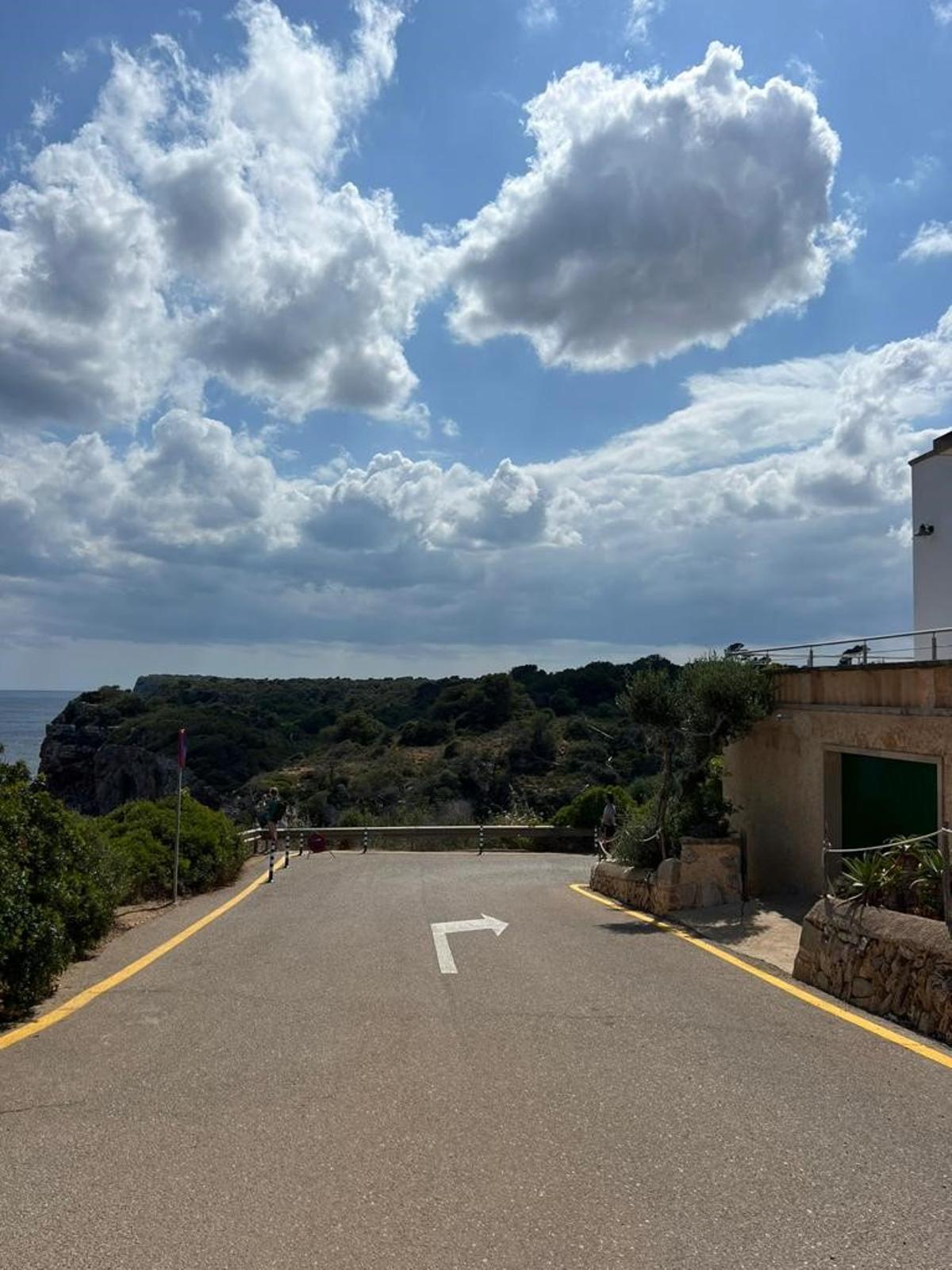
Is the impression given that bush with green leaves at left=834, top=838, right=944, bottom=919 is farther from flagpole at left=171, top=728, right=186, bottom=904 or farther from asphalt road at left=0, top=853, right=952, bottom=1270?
flagpole at left=171, top=728, right=186, bottom=904

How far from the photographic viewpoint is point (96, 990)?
907 cm

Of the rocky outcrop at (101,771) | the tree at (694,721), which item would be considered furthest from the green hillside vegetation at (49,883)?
the rocky outcrop at (101,771)

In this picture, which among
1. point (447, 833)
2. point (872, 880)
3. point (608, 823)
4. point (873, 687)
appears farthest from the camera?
point (447, 833)

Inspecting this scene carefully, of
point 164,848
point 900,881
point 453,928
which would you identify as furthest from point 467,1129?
point 164,848

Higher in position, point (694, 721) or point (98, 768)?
point (694, 721)

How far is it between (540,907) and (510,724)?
49.3 metres

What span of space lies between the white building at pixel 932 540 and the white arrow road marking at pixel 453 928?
35.6 ft

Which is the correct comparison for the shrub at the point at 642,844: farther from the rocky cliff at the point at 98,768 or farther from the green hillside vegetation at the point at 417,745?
the rocky cliff at the point at 98,768

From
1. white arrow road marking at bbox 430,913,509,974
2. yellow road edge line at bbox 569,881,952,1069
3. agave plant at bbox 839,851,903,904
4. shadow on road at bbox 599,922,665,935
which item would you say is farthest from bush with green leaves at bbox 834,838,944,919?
white arrow road marking at bbox 430,913,509,974

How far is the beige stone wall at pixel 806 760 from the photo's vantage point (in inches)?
455

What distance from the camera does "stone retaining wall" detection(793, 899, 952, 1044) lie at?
24.6ft

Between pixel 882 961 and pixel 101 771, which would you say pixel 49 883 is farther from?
pixel 101 771

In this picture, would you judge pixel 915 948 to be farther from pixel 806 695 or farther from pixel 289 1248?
pixel 806 695

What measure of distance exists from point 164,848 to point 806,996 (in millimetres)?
11079
